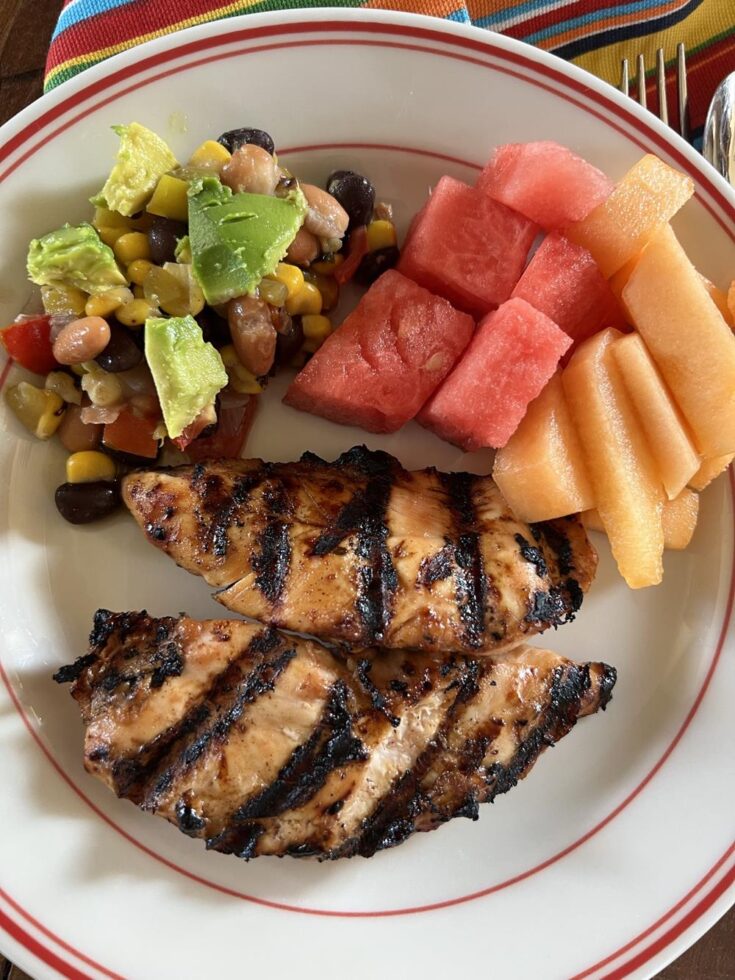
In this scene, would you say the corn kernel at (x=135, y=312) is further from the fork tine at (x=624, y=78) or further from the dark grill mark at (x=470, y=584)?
the fork tine at (x=624, y=78)

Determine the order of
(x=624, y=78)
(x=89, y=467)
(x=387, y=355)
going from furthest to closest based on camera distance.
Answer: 1. (x=624, y=78)
2. (x=387, y=355)
3. (x=89, y=467)

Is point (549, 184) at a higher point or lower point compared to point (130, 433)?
higher

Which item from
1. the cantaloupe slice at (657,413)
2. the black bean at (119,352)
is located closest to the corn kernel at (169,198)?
the black bean at (119,352)

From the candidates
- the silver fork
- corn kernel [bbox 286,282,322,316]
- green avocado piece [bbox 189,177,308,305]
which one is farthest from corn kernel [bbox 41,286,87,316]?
the silver fork

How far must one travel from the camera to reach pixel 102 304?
106 inches

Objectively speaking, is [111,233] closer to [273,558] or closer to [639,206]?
[273,558]

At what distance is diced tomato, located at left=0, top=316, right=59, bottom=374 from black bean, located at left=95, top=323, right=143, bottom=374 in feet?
0.84

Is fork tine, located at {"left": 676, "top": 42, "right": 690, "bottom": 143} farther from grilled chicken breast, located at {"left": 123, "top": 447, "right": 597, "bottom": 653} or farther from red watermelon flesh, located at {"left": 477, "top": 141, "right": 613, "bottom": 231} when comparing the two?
grilled chicken breast, located at {"left": 123, "top": 447, "right": 597, "bottom": 653}

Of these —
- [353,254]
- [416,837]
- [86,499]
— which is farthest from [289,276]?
[416,837]

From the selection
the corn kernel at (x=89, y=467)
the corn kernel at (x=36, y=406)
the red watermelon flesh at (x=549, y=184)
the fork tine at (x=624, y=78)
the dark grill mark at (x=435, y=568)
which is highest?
the fork tine at (x=624, y=78)

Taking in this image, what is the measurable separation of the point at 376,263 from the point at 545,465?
101 cm

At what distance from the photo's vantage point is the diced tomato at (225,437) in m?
3.03

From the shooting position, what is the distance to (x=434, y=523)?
2.84 m

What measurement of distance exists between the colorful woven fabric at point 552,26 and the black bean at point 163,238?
862 millimetres
